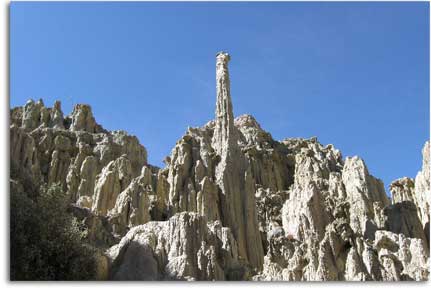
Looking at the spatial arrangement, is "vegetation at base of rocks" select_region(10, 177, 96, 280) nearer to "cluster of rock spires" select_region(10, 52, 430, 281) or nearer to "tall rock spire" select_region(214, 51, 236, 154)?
"cluster of rock spires" select_region(10, 52, 430, 281)

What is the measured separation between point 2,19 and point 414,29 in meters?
10.9

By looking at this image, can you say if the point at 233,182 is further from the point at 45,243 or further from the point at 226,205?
the point at 45,243

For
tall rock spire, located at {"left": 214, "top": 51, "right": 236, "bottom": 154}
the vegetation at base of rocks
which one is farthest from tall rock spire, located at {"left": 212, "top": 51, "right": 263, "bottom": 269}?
the vegetation at base of rocks

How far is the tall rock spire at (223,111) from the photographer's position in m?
45.4

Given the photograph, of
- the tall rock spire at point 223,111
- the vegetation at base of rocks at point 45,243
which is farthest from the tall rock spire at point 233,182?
the vegetation at base of rocks at point 45,243

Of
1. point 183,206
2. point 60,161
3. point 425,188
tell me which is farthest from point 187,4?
point 60,161

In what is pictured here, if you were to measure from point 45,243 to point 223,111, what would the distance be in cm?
3330

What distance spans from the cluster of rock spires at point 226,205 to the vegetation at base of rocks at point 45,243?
30.9 inches

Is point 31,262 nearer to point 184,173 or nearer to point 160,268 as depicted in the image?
point 160,268

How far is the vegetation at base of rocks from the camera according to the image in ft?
44.6

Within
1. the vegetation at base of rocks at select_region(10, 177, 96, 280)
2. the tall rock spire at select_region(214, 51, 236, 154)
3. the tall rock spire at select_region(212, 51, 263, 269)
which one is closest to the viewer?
the vegetation at base of rocks at select_region(10, 177, 96, 280)

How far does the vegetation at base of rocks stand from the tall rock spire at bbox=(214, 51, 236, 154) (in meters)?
29.8

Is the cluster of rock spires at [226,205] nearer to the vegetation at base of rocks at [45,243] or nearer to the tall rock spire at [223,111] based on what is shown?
the tall rock spire at [223,111]

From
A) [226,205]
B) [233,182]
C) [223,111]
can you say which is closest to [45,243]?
[226,205]
